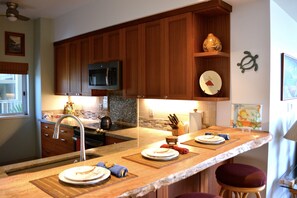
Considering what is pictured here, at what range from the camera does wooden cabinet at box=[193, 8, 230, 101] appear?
2.64 metres

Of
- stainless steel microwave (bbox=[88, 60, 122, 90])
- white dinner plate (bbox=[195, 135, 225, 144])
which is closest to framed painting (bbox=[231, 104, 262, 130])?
white dinner plate (bbox=[195, 135, 225, 144])

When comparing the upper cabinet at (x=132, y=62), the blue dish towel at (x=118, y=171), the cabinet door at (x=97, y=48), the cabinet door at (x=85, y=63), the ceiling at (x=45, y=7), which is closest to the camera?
the blue dish towel at (x=118, y=171)

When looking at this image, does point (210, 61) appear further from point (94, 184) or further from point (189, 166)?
point (94, 184)

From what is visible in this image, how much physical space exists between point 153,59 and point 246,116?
1253mm

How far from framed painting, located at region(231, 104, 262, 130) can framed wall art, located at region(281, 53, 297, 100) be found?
49cm

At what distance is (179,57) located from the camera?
8.94 feet

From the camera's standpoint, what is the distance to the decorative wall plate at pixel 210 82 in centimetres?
267

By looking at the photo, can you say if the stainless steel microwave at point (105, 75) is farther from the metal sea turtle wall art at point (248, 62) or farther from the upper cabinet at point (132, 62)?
the metal sea turtle wall art at point (248, 62)

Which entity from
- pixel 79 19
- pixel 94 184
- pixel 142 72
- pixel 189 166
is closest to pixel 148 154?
pixel 189 166

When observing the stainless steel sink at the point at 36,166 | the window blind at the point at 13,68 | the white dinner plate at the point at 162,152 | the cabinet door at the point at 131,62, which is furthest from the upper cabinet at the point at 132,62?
the window blind at the point at 13,68

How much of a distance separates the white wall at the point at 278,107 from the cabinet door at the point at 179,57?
812 mm

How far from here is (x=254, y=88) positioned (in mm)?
2492

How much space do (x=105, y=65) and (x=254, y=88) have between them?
81.3 inches

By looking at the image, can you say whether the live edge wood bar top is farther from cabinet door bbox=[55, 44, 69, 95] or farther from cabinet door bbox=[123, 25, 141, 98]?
cabinet door bbox=[55, 44, 69, 95]
